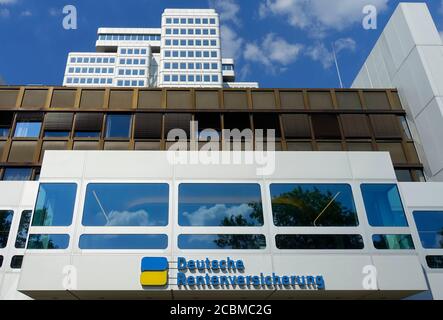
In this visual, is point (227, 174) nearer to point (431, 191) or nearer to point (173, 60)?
point (431, 191)

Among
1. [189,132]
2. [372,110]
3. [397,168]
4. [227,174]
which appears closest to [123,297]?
[227,174]

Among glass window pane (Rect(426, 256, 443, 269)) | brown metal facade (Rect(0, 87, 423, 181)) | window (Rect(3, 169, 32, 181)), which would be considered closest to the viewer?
glass window pane (Rect(426, 256, 443, 269))

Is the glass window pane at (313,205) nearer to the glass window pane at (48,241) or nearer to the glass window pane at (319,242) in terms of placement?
the glass window pane at (319,242)

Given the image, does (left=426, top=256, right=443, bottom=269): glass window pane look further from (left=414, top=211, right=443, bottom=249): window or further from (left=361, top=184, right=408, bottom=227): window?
(left=361, top=184, right=408, bottom=227): window

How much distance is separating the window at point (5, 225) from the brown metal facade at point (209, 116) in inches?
161

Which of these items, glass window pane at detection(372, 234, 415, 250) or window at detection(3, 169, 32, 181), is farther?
window at detection(3, 169, 32, 181)

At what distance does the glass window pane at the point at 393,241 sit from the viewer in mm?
11255

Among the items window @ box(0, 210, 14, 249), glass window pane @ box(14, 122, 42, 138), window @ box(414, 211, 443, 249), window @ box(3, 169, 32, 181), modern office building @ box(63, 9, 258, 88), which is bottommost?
window @ box(414, 211, 443, 249)

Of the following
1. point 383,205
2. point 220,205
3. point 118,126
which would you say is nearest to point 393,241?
point 383,205

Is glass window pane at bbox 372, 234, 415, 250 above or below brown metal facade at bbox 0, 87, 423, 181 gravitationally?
below

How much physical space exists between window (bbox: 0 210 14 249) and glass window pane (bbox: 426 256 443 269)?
15.7m

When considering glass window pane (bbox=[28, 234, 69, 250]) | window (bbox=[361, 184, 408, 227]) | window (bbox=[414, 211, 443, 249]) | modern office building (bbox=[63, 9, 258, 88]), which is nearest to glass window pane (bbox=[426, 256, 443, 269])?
window (bbox=[414, 211, 443, 249])

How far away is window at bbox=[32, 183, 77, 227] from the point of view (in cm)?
A: 1105
